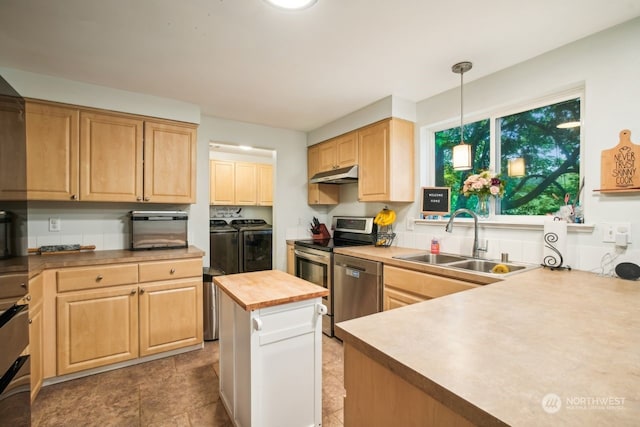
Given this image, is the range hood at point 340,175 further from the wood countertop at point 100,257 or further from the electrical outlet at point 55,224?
the electrical outlet at point 55,224

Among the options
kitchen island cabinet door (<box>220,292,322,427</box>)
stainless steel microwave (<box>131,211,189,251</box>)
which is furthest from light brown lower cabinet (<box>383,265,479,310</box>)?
stainless steel microwave (<box>131,211,189,251</box>)

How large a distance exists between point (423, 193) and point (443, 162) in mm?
426

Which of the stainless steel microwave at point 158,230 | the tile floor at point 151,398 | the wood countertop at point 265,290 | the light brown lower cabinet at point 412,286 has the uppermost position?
the stainless steel microwave at point 158,230

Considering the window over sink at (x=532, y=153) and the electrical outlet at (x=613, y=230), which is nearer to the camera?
the electrical outlet at (x=613, y=230)

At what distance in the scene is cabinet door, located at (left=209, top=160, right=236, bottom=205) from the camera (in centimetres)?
496

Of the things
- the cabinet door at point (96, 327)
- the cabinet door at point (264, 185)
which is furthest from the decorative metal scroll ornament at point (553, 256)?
the cabinet door at point (264, 185)

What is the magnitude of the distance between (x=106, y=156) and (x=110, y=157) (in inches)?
1.2

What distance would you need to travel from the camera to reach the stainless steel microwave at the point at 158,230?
8.89 ft

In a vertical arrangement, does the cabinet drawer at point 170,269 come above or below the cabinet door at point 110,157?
below

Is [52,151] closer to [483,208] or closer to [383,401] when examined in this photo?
[383,401]

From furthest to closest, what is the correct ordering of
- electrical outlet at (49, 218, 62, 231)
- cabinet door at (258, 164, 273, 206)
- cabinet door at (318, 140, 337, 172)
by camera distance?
cabinet door at (258, 164, 273, 206) < cabinet door at (318, 140, 337, 172) < electrical outlet at (49, 218, 62, 231)

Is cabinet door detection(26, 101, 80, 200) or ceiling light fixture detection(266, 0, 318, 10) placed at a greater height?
ceiling light fixture detection(266, 0, 318, 10)

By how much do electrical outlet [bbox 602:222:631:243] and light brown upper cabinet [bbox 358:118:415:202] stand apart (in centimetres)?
148

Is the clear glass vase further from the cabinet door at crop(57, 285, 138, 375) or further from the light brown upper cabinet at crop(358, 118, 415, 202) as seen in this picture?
the cabinet door at crop(57, 285, 138, 375)
